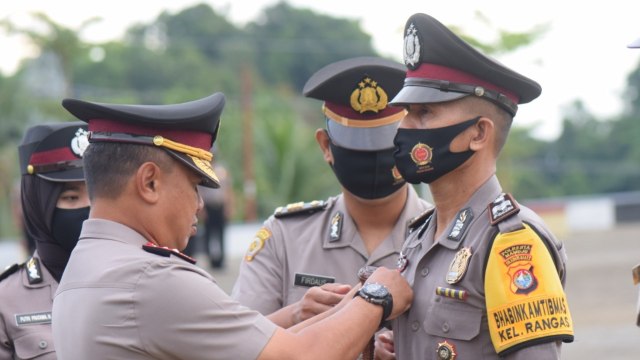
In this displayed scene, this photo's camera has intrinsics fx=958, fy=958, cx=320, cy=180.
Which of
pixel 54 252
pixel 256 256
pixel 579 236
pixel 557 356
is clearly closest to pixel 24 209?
pixel 54 252

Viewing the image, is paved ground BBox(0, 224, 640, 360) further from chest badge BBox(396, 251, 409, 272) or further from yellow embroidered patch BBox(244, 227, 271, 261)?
chest badge BBox(396, 251, 409, 272)

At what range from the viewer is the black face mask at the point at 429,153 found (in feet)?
11.5

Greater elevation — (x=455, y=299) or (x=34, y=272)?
(x=34, y=272)

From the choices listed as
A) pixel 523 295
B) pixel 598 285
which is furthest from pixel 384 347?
pixel 598 285

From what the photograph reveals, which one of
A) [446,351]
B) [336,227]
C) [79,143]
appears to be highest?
[79,143]

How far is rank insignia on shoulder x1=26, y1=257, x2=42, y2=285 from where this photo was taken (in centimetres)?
436

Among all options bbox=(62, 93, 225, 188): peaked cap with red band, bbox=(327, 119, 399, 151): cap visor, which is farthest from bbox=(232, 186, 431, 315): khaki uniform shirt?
bbox=(62, 93, 225, 188): peaked cap with red band

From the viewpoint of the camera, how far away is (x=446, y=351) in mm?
3369

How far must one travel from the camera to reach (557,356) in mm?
3139

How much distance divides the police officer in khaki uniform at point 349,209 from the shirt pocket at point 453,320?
1.02 m

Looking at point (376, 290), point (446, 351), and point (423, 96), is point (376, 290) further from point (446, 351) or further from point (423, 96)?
point (423, 96)

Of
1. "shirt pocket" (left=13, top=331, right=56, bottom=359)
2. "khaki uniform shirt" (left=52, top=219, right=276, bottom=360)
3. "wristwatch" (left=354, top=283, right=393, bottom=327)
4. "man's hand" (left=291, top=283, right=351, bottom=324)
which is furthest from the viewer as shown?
"shirt pocket" (left=13, top=331, right=56, bottom=359)

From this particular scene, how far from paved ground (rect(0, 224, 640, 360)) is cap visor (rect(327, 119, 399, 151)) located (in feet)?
19.3

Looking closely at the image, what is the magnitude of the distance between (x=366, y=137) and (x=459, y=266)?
1.24 meters
